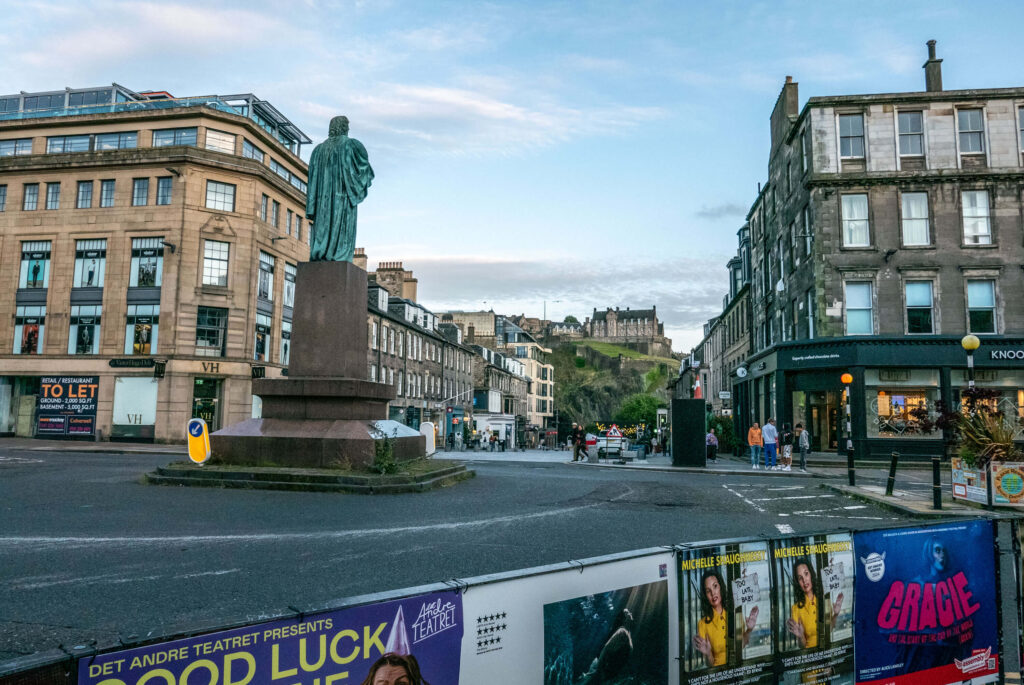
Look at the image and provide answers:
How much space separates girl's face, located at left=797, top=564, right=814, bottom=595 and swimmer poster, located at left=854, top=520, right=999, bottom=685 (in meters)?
0.33

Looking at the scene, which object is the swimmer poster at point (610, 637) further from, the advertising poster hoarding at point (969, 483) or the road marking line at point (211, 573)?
the advertising poster hoarding at point (969, 483)

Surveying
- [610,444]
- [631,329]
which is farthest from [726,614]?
[631,329]

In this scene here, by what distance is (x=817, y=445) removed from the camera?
30.1 m

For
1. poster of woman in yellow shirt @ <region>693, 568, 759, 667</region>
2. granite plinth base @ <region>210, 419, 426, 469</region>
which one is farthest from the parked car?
poster of woman in yellow shirt @ <region>693, 568, 759, 667</region>

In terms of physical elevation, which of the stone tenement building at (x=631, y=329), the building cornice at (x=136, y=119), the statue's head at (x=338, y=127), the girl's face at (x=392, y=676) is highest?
the stone tenement building at (x=631, y=329)

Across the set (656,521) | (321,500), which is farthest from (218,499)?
(656,521)

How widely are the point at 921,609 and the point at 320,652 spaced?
3298mm

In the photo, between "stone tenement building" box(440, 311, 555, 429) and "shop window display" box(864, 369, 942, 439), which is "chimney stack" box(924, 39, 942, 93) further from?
"stone tenement building" box(440, 311, 555, 429)

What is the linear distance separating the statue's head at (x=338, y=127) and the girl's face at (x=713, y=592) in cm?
1508

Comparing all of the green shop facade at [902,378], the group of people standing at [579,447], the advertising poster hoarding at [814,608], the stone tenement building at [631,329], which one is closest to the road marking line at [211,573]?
the advertising poster hoarding at [814,608]

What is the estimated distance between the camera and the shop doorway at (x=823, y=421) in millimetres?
29875

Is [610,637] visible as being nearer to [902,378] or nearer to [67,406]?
[902,378]

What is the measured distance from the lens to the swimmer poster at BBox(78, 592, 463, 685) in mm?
1971

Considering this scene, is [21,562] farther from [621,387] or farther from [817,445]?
[621,387]
